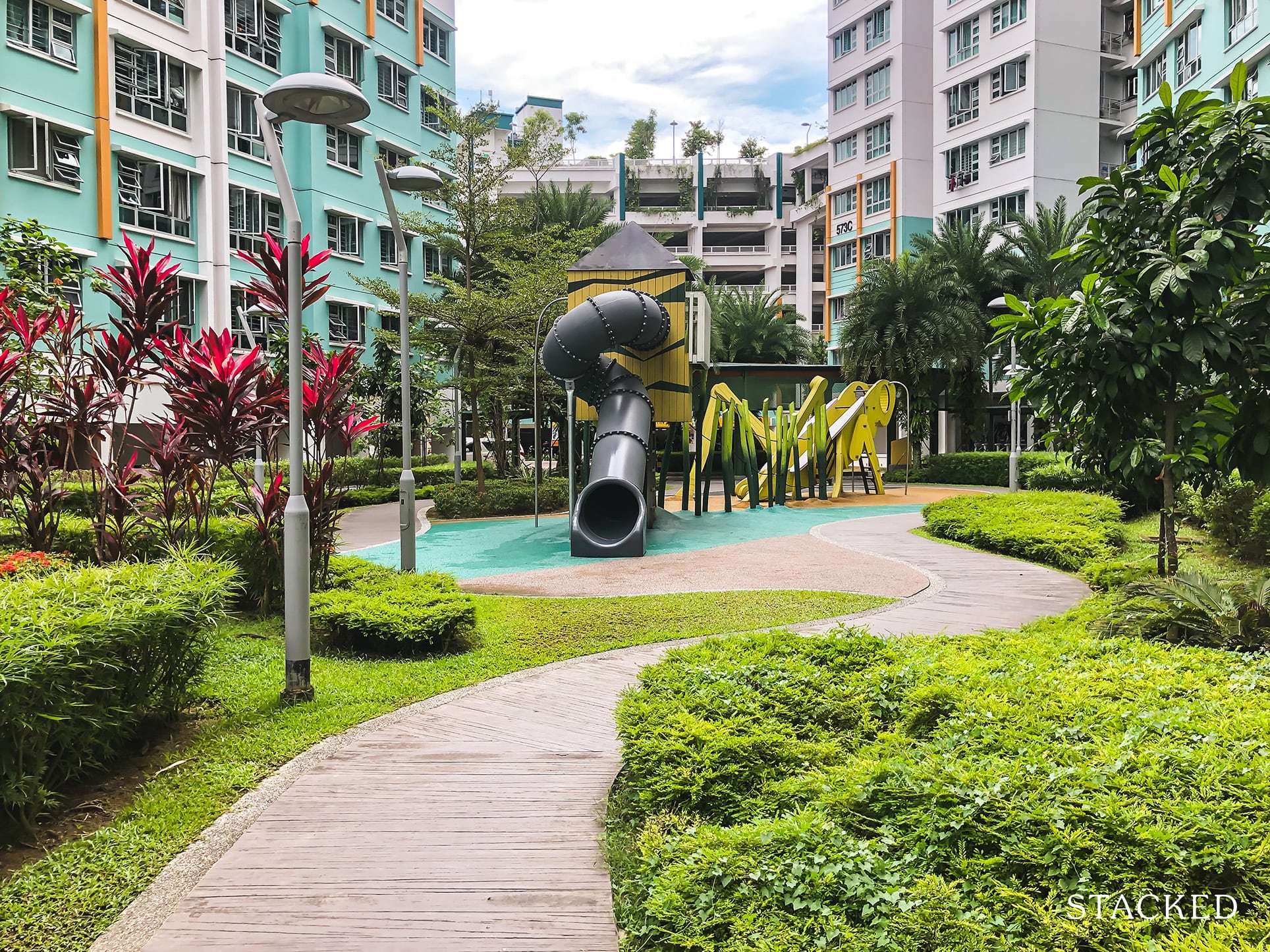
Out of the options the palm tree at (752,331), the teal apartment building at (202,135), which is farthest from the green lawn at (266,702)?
the palm tree at (752,331)

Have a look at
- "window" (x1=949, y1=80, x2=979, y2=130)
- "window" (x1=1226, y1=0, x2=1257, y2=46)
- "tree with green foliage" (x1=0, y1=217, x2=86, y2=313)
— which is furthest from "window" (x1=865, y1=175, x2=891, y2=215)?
"tree with green foliage" (x1=0, y1=217, x2=86, y2=313)

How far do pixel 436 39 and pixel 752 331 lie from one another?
19532mm

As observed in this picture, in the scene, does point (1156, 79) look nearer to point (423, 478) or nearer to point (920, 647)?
point (423, 478)

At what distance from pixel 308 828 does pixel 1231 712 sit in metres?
3.97

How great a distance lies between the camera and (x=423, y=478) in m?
29.1

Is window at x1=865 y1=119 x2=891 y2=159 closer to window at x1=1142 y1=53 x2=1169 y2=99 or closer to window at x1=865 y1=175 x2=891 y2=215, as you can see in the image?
window at x1=865 y1=175 x2=891 y2=215

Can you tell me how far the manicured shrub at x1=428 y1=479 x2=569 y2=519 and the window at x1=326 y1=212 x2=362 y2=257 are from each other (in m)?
14.7

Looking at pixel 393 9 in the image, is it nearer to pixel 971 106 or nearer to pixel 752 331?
pixel 752 331

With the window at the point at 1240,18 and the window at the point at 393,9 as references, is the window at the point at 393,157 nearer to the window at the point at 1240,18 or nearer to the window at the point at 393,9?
the window at the point at 393,9

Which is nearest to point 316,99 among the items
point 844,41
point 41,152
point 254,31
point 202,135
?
point 41,152

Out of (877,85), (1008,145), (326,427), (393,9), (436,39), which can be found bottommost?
(326,427)

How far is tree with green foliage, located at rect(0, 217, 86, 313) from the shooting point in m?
11.5

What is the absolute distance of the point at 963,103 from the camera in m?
43.2

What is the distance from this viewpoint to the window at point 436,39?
3928 cm
